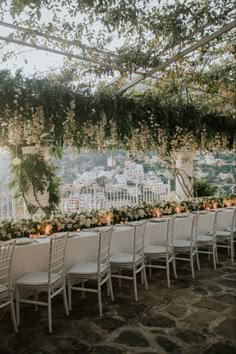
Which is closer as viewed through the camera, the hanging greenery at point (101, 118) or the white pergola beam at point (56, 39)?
the white pergola beam at point (56, 39)

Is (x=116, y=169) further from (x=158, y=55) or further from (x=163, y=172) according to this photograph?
(x=158, y=55)

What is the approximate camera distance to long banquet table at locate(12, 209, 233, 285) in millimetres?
4016

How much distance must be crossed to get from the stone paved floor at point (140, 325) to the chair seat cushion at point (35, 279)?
487 mm

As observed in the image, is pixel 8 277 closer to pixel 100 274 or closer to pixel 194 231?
pixel 100 274

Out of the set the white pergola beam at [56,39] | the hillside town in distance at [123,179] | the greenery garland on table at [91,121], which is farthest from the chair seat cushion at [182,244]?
the white pergola beam at [56,39]

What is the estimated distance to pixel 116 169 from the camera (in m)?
9.22

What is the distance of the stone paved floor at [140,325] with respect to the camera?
3.09 m

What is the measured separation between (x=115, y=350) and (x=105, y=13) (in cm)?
367

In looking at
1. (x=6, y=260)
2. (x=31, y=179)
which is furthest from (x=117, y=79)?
(x=6, y=260)

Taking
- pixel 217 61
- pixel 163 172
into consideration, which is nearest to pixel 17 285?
pixel 217 61

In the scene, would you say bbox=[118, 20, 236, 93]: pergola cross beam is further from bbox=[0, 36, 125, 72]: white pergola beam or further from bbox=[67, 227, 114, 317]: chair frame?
bbox=[67, 227, 114, 317]: chair frame

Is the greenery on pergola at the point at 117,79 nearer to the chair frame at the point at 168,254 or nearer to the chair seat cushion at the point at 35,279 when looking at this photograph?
the chair frame at the point at 168,254

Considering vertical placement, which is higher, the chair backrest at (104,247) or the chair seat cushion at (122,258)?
the chair backrest at (104,247)

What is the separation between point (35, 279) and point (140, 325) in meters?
1.32
